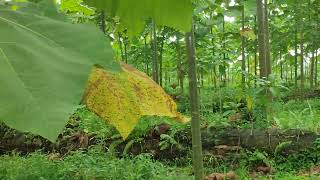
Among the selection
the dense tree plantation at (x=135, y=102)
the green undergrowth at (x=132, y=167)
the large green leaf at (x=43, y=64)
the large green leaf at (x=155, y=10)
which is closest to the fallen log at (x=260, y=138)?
the dense tree plantation at (x=135, y=102)

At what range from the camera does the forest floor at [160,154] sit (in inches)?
178

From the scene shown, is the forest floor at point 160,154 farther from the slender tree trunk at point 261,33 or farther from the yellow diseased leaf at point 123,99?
the yellow diseased leaf at point 123,99

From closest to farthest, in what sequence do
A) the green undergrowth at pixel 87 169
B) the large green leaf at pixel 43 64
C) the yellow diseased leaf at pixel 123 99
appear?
the large green leaf at pixel 43 64 < the yellow diseased leaf at pixel 123 99 < the green undergrowth at pixel 87 169

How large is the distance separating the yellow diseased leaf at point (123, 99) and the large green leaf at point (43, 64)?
0.24 ft

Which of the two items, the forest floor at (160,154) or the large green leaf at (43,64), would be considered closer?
the large green leaf at (43,64)

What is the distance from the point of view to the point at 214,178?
454 cm

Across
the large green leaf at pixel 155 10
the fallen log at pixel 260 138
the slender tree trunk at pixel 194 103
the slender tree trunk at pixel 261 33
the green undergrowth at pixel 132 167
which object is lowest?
the green undergrowth at pixel 132 167

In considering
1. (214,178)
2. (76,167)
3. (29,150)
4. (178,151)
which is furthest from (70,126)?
(214,178)

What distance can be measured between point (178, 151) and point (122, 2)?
5277 millimetres

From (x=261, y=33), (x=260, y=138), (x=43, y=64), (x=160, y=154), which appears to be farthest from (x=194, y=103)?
(x=160, y=154)

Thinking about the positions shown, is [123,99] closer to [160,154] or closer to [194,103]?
[194,103]

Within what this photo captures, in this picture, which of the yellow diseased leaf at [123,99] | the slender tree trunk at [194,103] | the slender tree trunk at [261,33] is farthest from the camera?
the slender tree trunk at [261,33]

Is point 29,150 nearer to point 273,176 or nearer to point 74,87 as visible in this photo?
point 273,176

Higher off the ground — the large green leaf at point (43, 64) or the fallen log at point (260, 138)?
the large green leaf at point (43, 64)
